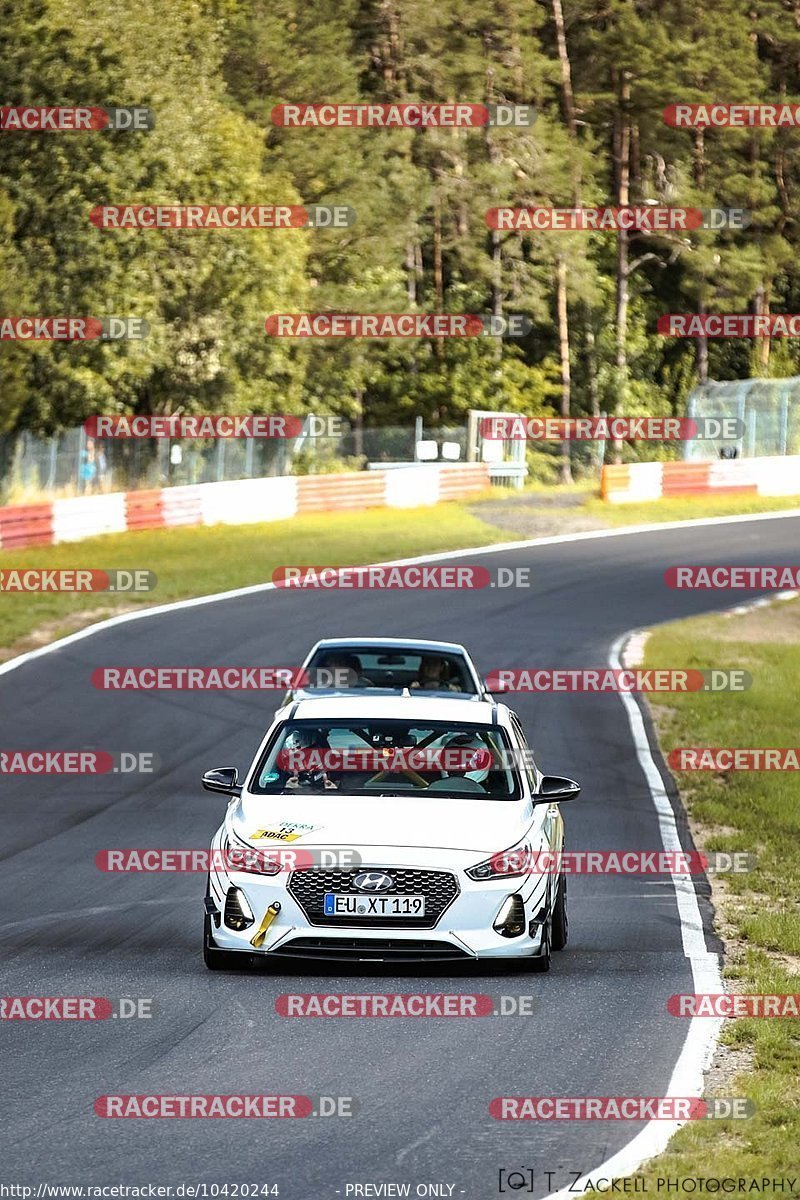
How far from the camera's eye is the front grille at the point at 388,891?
32.0 feet

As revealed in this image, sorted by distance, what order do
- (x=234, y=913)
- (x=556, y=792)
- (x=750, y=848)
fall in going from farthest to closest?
(x=750, y=848) → (x=556, y=792) → (x=234, y=913)

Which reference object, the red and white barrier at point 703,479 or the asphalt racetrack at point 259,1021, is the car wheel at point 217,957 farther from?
the red and white barrier at point 703,479

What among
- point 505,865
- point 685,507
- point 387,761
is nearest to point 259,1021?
point 505,865

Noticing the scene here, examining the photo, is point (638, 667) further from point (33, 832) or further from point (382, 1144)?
point (382, 1144)

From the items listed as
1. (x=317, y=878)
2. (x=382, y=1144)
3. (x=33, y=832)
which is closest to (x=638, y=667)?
(x=33, y=832)

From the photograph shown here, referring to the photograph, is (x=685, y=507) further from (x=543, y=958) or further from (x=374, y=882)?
(x=374, y=882)

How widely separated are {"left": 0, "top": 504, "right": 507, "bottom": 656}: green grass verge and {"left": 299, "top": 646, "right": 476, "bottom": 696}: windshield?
11.0 meters

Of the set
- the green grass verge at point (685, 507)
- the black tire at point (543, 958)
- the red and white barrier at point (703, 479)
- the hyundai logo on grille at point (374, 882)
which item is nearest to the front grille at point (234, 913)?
the hyundai logo on grille at point (374, 882)

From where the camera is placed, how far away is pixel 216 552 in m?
36.8

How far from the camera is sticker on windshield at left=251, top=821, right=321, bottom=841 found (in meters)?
9.98

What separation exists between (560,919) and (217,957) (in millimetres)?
2093

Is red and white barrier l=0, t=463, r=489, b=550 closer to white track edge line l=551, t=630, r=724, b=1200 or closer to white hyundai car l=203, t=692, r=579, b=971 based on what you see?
white track edge line l=551, t=630, r=724, b=1200

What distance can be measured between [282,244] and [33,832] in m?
35.6

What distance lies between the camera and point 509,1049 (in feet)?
27.7
